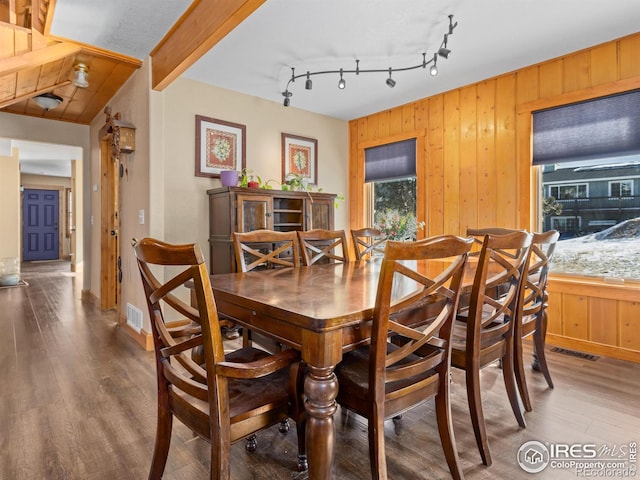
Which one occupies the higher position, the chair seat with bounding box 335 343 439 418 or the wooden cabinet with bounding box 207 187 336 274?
the wooden cabinet with bounding box 207 187 336 274

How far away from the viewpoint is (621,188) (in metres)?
3.02

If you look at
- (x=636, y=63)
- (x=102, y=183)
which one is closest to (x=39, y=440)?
(x=102, y=183)

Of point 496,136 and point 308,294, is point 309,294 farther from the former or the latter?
point 496,136

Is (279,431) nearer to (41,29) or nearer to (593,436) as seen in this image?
(593,436)

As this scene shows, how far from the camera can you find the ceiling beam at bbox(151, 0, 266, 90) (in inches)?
83.6

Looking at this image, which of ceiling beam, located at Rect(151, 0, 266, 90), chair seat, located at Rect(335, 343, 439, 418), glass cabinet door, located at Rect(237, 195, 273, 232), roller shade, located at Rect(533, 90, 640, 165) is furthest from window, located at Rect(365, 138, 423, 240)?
chair seat, located at Rect(335, 343, 439, 418)

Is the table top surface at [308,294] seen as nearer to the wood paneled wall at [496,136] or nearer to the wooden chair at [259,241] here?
the wooden chair at [259,241]

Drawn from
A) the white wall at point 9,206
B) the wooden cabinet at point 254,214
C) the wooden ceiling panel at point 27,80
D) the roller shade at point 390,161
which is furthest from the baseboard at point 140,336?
the white wall at point 9,206

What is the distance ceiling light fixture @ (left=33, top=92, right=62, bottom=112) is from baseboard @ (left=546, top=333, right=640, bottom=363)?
5488 millimetres

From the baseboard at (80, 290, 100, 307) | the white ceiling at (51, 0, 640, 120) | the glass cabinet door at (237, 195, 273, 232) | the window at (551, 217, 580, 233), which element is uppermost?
the white ceiling at (51, 0, 640, 120)

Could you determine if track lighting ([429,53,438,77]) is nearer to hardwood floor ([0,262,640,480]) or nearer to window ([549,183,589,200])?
window ([549,183,589,200])

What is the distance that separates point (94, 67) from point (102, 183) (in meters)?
1.61

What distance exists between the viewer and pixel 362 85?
12.5ft

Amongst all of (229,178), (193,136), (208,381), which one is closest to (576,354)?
(208,381)
